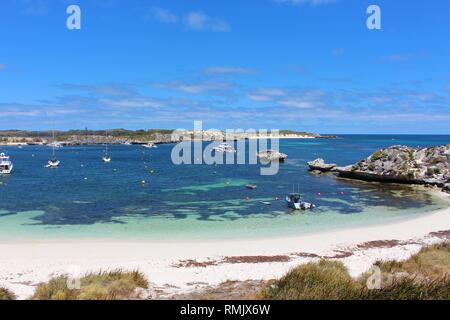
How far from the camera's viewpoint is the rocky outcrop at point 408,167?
197 ft

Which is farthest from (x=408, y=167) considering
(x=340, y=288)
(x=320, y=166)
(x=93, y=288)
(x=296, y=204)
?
(x=93, y=288)

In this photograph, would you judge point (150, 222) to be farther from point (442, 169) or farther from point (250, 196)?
point (442, 169)

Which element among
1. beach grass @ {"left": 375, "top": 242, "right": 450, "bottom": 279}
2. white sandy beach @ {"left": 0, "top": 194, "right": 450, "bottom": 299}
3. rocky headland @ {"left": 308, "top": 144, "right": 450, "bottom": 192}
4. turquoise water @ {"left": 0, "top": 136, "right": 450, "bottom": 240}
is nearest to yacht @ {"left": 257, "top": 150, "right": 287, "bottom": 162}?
turquoise water @ {"left": 0, "top": 136, "right": 450, "bottom": 240}

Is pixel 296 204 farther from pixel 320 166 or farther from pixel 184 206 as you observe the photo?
pixel 320 166

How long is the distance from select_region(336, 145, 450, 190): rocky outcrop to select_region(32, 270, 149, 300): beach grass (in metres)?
52.6

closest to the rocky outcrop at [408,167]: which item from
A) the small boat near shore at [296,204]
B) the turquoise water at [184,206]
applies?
the turquoise water at [184,206]

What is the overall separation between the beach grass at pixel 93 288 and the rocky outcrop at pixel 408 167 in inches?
2070

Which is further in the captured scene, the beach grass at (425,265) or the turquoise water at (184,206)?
the turquoise water at (184,206)

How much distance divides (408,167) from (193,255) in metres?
46.8

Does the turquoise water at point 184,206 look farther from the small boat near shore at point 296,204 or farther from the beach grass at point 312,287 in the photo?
the beach grass at point 312,287

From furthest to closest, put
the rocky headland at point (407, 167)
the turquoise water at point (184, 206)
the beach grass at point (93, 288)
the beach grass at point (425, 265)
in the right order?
the rocky headland at point (407, 167) → the turquoise water at point (184, 206) → the beach grass at point (425, 265) → the beach grass at point (93, 288)

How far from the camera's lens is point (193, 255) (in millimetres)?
25594

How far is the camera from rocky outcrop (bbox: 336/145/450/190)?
5994cm

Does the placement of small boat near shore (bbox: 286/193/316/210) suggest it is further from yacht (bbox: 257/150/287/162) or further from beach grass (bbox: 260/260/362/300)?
yacht (bbox: 257/150/287/162)
